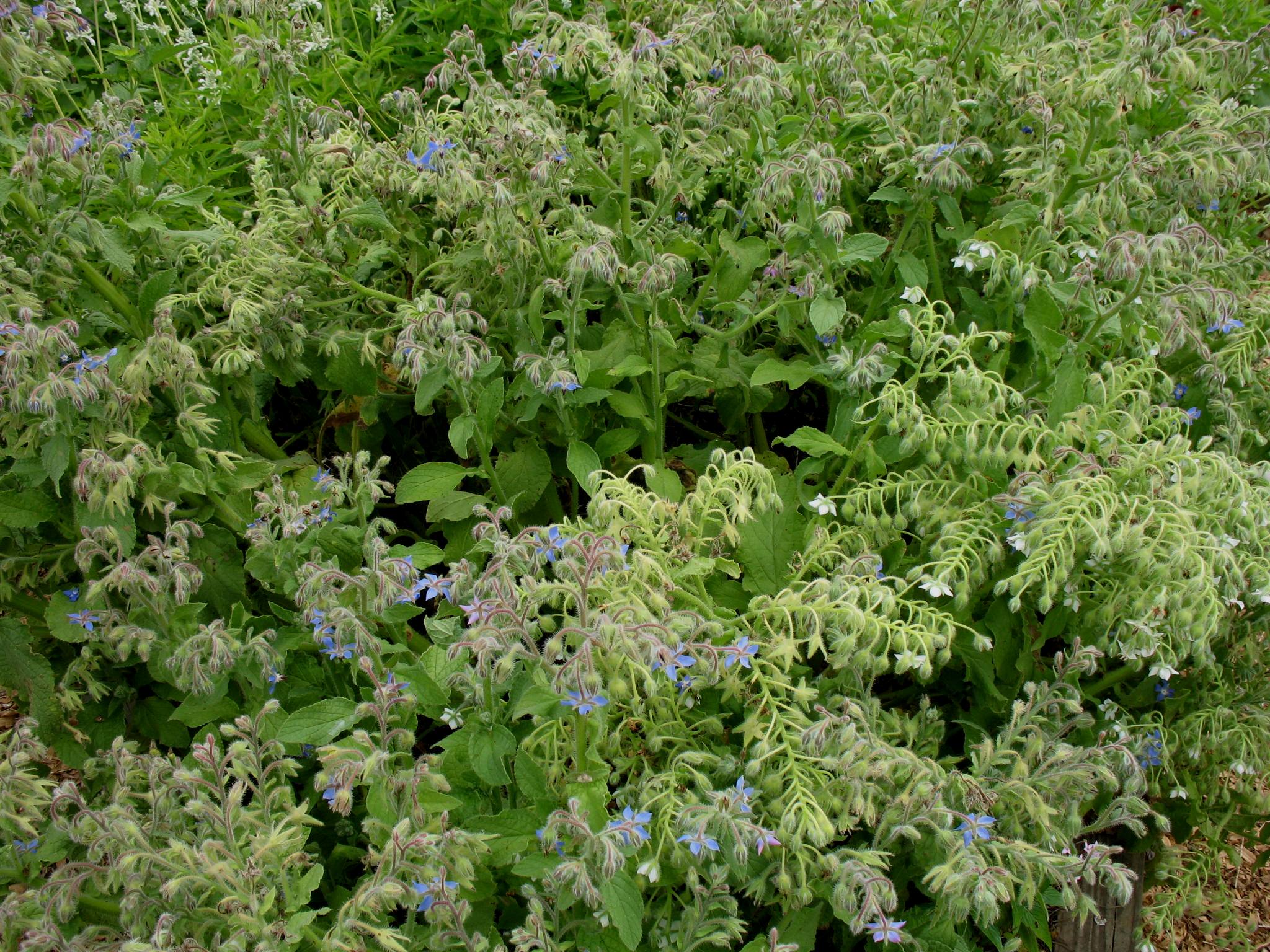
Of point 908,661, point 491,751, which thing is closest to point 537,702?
point 491,751

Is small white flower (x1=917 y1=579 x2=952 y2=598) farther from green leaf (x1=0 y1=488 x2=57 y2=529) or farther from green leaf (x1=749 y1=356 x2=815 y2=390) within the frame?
green leaf (x1=0 y1=488 x2=57 y2=529)

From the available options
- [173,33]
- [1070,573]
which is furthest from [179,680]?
[173,33]

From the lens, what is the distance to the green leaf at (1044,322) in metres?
2.64

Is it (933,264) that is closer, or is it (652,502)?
(652,502)

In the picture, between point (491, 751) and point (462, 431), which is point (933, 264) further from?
point (491, 751)

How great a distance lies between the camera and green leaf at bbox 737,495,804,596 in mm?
2545

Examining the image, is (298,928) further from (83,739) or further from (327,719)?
(83,739)

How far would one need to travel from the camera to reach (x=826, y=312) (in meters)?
2.70

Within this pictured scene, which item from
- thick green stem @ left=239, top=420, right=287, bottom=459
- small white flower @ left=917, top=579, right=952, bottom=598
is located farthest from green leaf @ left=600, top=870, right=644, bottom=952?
thick green stem @ left=239, top=420, right=287, bottom=459

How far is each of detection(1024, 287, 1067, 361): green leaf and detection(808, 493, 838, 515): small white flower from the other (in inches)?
26.1

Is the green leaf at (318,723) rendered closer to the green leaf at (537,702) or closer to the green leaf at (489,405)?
the green leaf at (537,702)

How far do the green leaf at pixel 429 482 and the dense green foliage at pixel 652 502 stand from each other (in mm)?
13

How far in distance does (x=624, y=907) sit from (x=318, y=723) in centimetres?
69

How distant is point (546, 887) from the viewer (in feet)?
6.38
